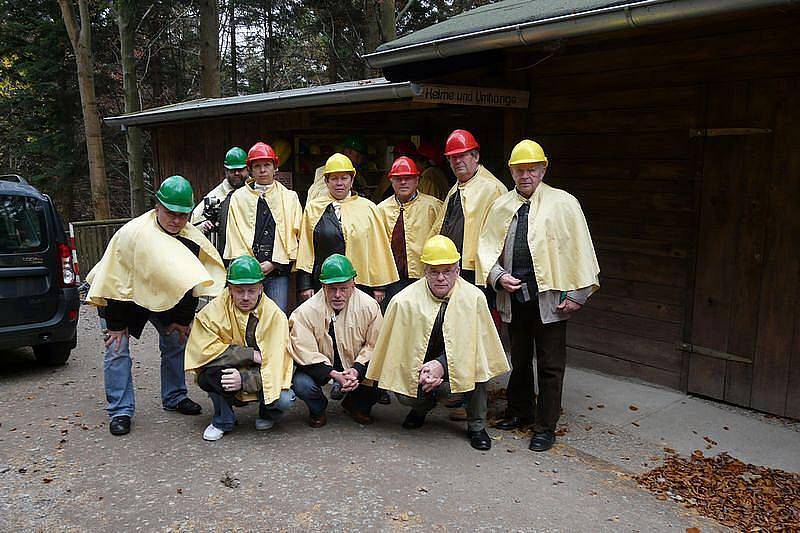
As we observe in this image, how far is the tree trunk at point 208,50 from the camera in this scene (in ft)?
48.1

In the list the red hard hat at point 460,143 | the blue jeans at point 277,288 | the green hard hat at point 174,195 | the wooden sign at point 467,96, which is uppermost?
the wooden sign at point 467,96

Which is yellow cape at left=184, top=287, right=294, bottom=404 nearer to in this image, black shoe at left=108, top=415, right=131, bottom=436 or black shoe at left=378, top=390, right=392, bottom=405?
black shoe at left=108, top=415, right=131, bottom=436

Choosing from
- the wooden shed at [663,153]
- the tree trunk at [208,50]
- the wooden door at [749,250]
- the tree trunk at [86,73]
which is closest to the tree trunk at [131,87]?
the tree trunk at [86,73]

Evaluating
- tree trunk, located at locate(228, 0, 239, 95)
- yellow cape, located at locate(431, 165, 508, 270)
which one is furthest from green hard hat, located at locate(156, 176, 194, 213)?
tree trunk, located at locate(228, 0, 239, 95)

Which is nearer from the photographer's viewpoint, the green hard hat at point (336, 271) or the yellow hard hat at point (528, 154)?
the yellow hard hat at point (528, 154)

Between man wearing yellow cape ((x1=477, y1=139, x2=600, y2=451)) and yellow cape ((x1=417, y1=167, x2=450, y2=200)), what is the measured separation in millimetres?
2158

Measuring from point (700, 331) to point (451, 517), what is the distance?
2.90 meters

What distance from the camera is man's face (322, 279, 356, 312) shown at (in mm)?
4758

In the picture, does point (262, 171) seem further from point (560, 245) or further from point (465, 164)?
point (560, 245)

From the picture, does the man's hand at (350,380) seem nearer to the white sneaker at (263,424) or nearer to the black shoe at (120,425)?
the white sneaker at (263,424)

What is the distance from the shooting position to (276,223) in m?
5.96

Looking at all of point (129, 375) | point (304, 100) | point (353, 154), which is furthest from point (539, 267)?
point (304, 100)

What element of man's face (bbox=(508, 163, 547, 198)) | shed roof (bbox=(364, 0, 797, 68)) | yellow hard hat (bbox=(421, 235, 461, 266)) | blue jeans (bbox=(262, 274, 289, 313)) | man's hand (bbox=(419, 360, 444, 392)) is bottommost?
man's hand (bbox=(419, 360, 444, 392))

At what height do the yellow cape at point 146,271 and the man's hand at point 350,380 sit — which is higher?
the yellow cape at point 146,271
